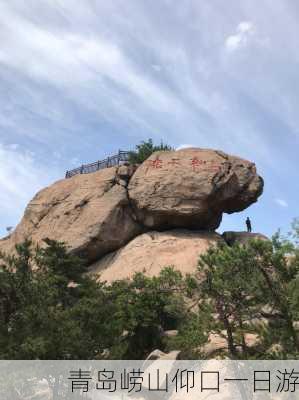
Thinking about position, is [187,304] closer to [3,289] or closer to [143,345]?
[3,289]

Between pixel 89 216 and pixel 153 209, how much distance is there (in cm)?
321

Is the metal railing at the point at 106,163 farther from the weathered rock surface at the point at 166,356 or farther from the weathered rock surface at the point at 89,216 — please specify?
the weathered rock surface at the point at 166,356

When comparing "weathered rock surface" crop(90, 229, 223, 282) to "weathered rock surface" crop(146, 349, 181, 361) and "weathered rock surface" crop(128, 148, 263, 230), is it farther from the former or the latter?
"weathered rock surface" crop(146, 349, 181, 361)

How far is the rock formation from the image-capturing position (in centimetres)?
2317

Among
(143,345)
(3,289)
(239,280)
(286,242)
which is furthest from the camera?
(143,345)

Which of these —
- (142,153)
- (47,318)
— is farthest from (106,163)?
(47,318)

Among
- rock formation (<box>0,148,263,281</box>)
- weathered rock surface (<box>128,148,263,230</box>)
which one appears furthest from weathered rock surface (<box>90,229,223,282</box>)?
weathered rock surface (<box>128,148,263,230</box>)

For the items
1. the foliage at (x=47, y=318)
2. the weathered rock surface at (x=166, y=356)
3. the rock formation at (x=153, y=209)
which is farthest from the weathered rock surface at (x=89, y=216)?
the weathered rock surface at (x=166, y=356)

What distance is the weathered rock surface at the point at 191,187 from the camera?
916 inches

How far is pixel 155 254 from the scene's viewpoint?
22.8 m

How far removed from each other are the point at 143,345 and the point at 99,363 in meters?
6.55

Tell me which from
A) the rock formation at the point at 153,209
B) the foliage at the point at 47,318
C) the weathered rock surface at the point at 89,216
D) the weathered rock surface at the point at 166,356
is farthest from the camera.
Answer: the weathered rock surface at the point at 89,216

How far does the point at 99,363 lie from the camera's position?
1102 centimetres

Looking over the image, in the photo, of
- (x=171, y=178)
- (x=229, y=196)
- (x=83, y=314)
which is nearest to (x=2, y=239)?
(x=171, y=178)
